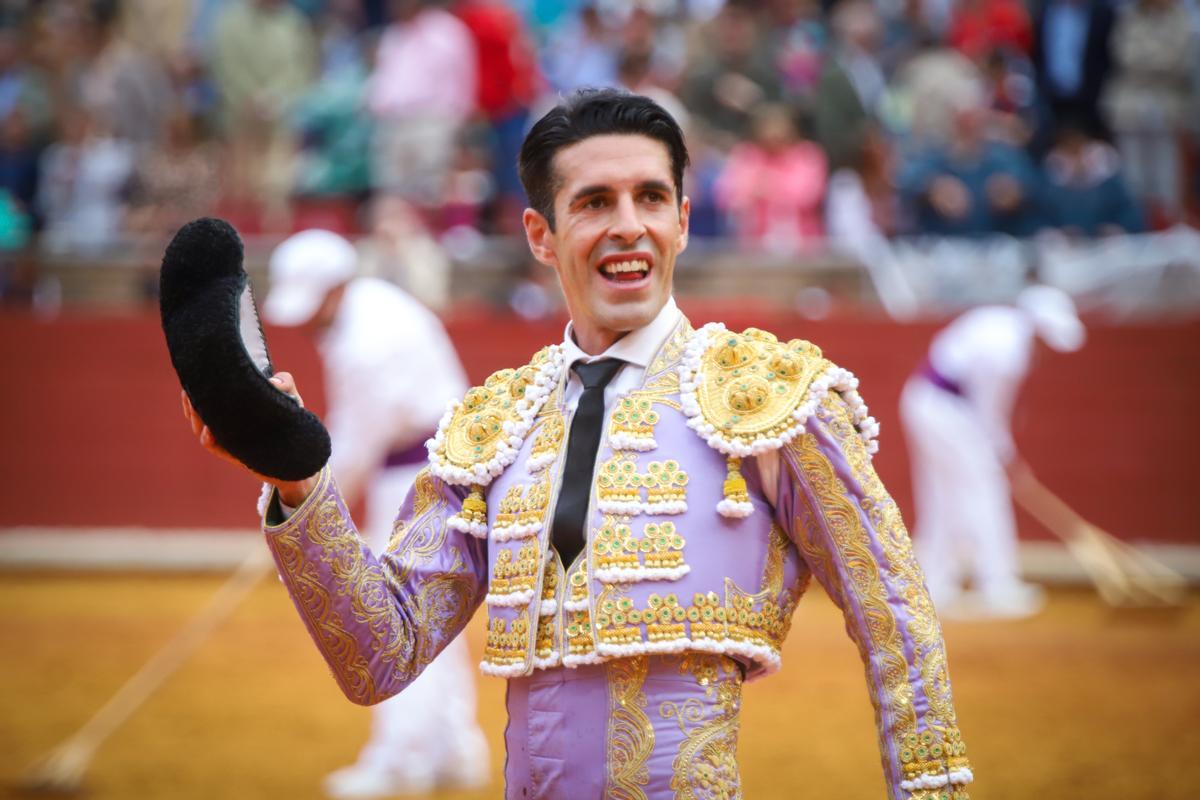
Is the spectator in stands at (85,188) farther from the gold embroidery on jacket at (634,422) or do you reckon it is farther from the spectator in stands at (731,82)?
the gold embroidery on jacket at (634,422)

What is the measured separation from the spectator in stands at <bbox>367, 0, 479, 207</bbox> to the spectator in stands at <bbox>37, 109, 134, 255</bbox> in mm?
1922

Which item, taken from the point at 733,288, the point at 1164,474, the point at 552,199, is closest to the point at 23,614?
the point at 733,288

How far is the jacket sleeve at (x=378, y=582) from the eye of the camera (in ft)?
6.39

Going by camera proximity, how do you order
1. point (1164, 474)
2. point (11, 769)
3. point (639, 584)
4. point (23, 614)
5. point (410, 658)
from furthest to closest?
1. point (1164, 474)
2. point (23, 614)
3. point (11, 769)
4. point (410, 658)
5. point (639, 584)

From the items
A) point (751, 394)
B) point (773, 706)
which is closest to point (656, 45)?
point (773, 706)

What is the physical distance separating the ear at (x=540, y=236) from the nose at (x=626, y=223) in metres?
0.13

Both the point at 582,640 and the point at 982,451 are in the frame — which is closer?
the point at 582,640

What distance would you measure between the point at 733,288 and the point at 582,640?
794cm

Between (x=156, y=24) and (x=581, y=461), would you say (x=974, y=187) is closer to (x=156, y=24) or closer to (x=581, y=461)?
(x=156, y=24)

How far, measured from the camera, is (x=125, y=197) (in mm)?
10625

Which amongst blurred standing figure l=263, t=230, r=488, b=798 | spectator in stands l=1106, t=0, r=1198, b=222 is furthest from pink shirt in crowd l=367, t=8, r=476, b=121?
blurred standing figure l=263, t=230, r=488, b=798

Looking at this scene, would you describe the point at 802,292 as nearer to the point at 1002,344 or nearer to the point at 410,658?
the point at 1002,344

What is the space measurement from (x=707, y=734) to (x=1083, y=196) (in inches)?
329

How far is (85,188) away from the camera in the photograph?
10.8 metres
